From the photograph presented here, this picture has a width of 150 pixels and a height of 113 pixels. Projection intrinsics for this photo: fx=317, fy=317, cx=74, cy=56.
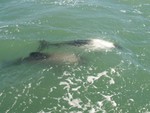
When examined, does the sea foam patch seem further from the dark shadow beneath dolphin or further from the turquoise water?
the turquoise water

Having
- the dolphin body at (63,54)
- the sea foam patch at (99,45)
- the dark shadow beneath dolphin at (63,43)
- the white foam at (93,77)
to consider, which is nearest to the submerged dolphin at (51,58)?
the dolphin body at (63,54)

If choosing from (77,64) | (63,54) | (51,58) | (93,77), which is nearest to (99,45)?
(63,54)

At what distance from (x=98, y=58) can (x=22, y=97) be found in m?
12.2

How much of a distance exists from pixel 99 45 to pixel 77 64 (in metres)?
6.20

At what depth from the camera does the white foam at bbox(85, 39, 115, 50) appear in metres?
45.5

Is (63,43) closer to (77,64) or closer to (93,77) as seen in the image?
(77,64)

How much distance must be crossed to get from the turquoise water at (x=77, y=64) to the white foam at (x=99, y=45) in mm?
924

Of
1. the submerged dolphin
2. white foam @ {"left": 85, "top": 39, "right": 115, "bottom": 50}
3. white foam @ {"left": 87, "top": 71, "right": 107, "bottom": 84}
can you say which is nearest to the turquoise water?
white foam @ {"left": 87, "top": 71, "right": 107, "bottom": 84}

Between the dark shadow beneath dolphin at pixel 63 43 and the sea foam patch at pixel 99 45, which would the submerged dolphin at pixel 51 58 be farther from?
the sea foam patch at pixel 99 45

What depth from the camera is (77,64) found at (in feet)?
137

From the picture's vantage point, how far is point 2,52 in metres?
45.4

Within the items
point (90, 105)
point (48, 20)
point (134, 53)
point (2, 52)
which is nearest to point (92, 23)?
point (48, 20)

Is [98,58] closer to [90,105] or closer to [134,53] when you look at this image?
[134,53]

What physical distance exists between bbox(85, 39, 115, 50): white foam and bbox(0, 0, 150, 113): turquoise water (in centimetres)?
92
